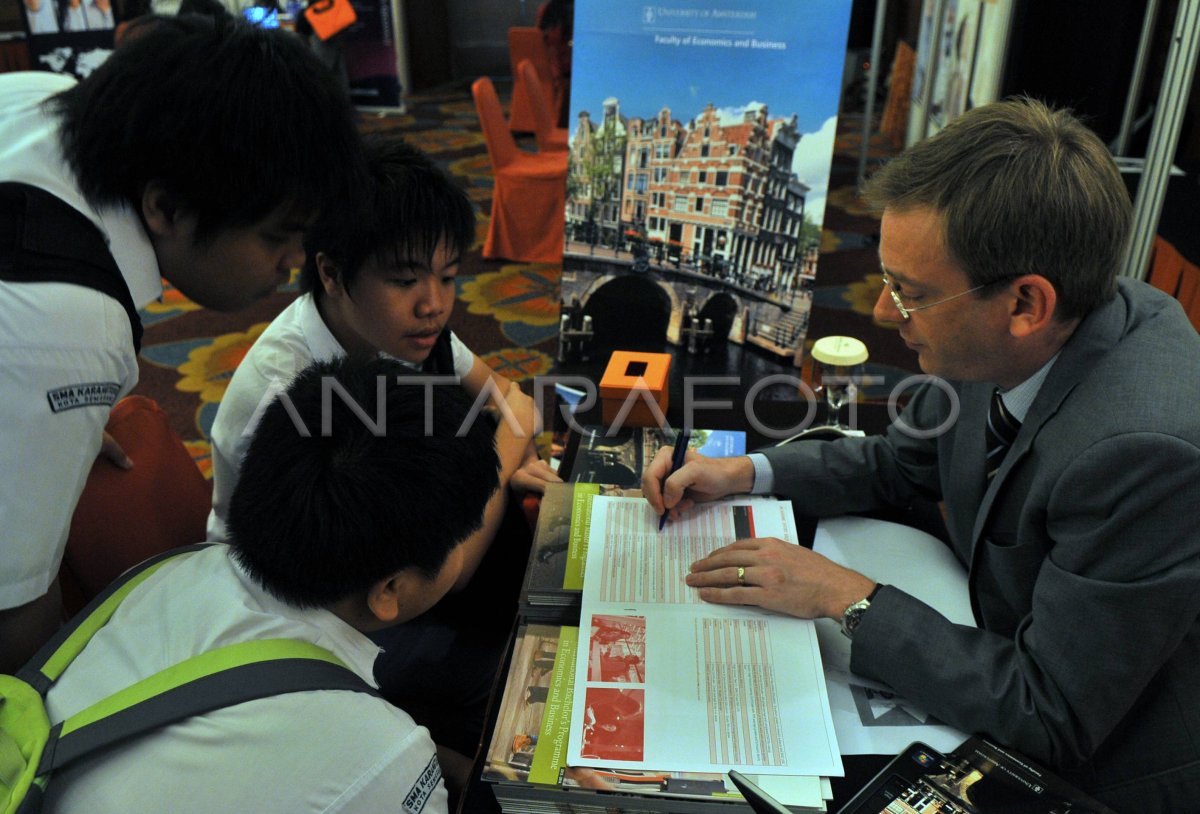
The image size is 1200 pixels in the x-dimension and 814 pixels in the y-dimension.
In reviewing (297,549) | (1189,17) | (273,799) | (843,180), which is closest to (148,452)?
(297,549)

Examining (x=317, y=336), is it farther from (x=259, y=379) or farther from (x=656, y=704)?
(x=656, y=704)

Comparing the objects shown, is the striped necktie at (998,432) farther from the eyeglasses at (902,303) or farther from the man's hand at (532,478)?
the man's hand at (532,478)

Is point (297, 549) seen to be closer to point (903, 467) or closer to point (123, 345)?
point (123, 345)

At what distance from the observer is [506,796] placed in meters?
0.85

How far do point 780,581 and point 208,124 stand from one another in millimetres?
826

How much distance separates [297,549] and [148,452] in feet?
1.40

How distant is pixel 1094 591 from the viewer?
88 cm

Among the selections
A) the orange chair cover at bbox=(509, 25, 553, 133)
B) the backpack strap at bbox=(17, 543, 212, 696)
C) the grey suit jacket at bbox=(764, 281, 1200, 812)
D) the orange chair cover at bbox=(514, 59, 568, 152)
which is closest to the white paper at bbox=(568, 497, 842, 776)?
the grey suit jacket at bbox=(764, 281, 1200, 812)

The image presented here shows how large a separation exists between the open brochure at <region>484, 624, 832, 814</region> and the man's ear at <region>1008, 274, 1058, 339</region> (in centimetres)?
55

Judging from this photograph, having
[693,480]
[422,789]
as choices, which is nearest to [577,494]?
[693,480]

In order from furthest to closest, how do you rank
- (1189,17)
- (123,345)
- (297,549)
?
(1189,17)
(123,345)
(297,549)

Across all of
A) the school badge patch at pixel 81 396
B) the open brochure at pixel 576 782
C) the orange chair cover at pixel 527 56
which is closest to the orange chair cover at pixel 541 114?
the orange chair cover at pixel 527 56

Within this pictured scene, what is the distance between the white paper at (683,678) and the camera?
0.86 metres

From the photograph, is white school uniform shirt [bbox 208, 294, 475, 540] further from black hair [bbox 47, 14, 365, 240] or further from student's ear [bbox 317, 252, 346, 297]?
black hair [bbox 47, 14, 365, 240]
